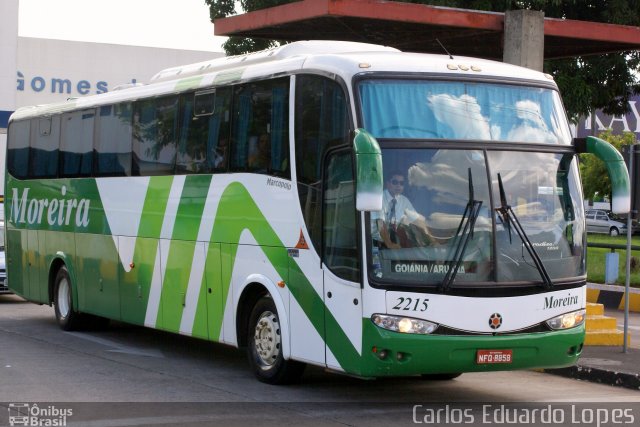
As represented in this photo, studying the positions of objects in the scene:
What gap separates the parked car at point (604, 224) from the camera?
232 feet

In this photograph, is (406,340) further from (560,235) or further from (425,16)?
(425,16)

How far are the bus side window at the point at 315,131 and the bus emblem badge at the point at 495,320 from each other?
5.58ft

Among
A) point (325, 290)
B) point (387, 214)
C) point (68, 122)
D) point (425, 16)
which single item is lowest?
point (325, 290)

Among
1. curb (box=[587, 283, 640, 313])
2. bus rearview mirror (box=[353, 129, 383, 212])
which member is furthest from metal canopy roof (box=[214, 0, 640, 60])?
curb (box=[587, 283, 640, 313])

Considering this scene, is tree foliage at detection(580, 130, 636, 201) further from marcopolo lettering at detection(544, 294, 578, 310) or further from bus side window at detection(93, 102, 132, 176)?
marcopolo lettering at detection(544, 294, 578, 310)

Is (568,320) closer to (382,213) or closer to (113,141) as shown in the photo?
(382,213)

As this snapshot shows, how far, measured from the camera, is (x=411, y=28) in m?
15.5

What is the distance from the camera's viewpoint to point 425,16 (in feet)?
48.5

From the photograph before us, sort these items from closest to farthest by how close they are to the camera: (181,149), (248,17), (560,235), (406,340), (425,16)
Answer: (406,340), (560,235), (181,149), (425,16), (248,17)

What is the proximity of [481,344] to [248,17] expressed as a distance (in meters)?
7.73

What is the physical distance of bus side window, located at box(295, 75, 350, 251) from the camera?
34.4 feet

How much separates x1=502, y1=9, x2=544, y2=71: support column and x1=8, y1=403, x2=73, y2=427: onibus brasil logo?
775 centimetres

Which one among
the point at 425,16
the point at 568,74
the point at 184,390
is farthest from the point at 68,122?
the point at 568,74

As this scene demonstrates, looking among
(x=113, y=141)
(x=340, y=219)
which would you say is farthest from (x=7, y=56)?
(x=340, y=219)
